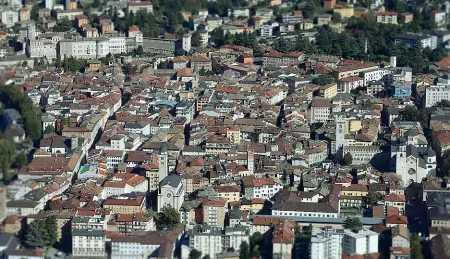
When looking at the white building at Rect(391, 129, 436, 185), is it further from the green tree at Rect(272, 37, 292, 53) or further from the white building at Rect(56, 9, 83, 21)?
the white building at Rect(56, 9, 83, 21)

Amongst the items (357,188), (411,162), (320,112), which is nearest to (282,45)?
(320,112)

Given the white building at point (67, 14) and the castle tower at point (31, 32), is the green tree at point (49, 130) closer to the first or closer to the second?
the castle tower at point (31, 32)

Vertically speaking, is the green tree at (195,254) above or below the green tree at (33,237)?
below

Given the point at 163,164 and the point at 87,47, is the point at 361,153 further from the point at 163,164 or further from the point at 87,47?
the point at 87,47

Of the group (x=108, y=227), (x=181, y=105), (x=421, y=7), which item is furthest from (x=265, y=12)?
(x=108, y=227)

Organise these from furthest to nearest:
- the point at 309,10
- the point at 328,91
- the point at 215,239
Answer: the point at 309,10
the point at 328,91
the point at 215,239

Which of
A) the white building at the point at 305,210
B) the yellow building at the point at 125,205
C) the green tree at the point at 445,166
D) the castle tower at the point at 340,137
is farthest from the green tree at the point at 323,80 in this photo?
the yellow building at the point at 125,205
